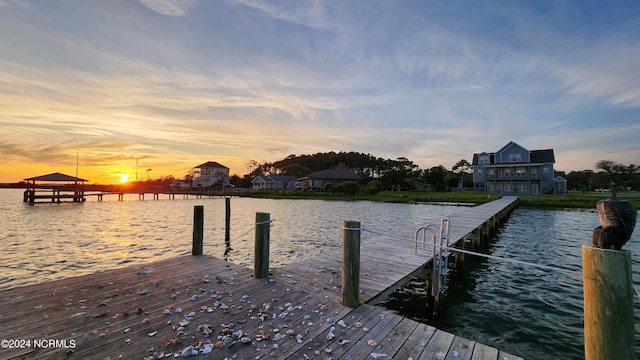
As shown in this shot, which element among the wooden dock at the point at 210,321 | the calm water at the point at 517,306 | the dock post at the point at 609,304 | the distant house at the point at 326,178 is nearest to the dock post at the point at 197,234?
the wooden dock at the point at 210,321

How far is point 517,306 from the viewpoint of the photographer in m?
7.09

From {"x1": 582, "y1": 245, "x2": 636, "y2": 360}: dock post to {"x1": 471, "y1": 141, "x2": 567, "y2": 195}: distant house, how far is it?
194ft

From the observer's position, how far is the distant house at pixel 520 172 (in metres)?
49.7

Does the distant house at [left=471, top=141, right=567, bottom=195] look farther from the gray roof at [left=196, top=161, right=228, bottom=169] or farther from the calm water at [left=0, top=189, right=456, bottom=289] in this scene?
the gray roof at [left=196, top=161, right=228, bottom=169]

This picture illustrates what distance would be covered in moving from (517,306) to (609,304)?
5.69 meters

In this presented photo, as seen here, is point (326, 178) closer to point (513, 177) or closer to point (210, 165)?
point (513, 177)

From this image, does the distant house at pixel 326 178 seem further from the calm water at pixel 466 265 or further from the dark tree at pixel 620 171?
the dark tree at pixel 620 171

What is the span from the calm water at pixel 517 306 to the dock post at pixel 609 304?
10.5ft

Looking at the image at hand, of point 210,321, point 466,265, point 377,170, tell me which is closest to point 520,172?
point 377,170

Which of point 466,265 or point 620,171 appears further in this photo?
point 620,171

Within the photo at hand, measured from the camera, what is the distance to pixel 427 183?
7081 cm

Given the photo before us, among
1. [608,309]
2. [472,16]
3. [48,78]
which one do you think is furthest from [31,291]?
[472,16]

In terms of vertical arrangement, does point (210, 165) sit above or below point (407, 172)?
above

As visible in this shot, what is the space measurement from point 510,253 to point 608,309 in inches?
503
